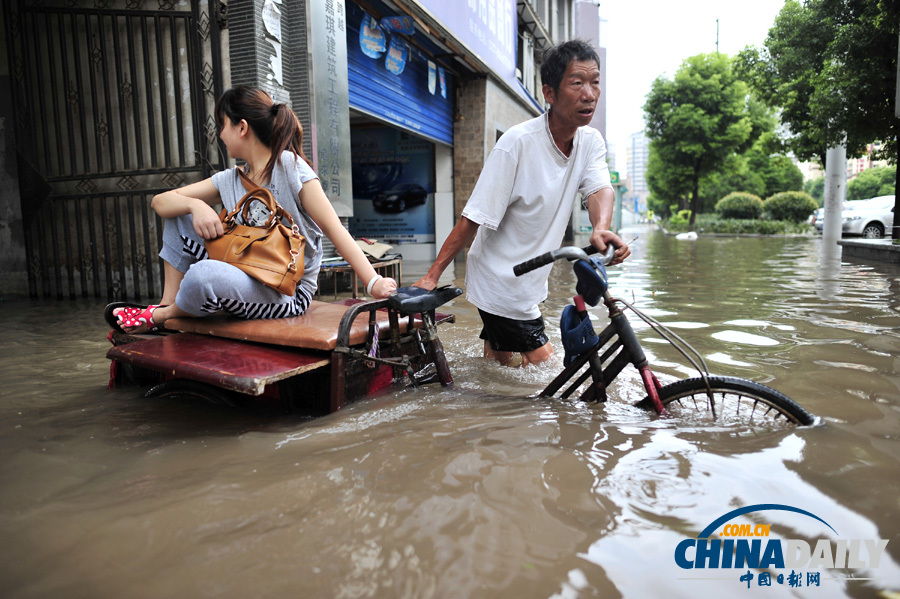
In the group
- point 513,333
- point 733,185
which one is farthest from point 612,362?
point 733,185

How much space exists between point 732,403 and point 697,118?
35330 millimetres

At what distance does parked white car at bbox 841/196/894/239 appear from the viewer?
18.0 m

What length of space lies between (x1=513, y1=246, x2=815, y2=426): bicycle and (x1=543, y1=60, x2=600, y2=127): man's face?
696 millimetres

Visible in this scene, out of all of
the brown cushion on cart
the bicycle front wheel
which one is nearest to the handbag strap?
the brown cushion on cart

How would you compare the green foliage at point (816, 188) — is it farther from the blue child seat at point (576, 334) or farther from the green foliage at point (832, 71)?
the blue child seat at point (576, 334)

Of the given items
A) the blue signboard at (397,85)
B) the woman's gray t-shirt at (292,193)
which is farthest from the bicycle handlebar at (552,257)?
the blue signboard at (397,85)

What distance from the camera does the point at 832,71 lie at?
45.4 ft

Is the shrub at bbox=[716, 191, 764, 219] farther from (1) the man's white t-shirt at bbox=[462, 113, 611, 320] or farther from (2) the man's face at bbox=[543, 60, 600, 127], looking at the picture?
(2) the man's face at bbox=[543, 60, 600, 127]

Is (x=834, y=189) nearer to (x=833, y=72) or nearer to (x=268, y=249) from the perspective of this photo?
(x=833, y=72)

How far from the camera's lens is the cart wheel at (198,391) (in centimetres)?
270

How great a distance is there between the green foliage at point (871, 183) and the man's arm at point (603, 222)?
206 feet

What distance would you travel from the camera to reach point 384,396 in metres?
2.77

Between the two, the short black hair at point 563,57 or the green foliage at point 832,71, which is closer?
the short black hair at point 563,57

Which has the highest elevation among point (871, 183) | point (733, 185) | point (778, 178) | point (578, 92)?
point (778, 178)
